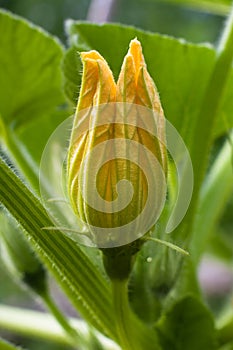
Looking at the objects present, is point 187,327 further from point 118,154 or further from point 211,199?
point 118,154

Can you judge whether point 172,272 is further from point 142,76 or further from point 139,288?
point 142,76

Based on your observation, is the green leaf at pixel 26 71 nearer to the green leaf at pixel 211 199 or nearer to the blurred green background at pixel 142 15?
the green leaf at pixel 211 199

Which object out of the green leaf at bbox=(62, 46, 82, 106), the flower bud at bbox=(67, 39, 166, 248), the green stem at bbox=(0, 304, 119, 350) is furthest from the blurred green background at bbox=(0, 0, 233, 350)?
the flower bud at bbox=(67, 39, 166, 248)

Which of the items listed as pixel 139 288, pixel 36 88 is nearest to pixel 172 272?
pixel 139 288

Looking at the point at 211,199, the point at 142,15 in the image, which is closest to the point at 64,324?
the point at 211,199

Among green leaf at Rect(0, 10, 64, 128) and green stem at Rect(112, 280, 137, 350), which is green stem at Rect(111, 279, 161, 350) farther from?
green leaf at Rect(0, 10, 64, 128)

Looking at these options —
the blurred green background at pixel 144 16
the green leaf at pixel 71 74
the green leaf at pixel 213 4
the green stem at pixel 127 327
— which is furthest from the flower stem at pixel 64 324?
the blurred green background at pixel 144 16
